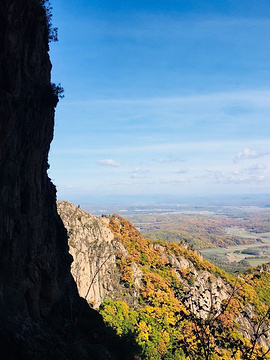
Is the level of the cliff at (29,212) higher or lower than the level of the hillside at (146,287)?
higher

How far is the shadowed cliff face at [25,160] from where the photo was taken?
10.2 meters

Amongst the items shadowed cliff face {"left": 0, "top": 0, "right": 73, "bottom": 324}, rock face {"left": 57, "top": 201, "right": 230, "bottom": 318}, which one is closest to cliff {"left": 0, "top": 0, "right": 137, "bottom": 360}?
shadowed cliff face {"left": 0, "top": 0, "right": 73, "bottom": 324}

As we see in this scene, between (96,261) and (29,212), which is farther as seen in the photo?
(96,261)

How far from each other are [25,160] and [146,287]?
30.2 m

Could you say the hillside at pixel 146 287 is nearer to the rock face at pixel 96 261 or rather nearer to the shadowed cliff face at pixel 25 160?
the rock face at pixel 96 261

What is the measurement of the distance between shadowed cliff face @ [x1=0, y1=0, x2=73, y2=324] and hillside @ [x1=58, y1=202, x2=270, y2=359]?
1133 cm

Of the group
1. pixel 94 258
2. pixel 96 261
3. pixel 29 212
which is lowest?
pixel 96 261

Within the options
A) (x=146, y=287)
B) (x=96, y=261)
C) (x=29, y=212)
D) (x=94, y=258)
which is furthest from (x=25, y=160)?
(x=146, y=287)

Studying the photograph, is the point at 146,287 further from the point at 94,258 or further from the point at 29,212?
the point at 29,212

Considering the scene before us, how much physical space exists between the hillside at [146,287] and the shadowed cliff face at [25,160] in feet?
37.2

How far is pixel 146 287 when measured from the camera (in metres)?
38.8

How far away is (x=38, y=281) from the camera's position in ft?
55.4

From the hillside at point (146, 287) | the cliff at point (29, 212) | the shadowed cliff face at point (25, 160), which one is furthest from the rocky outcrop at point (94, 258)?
the shadowed cliff face at point (25, 160)

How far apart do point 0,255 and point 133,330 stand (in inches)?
863
